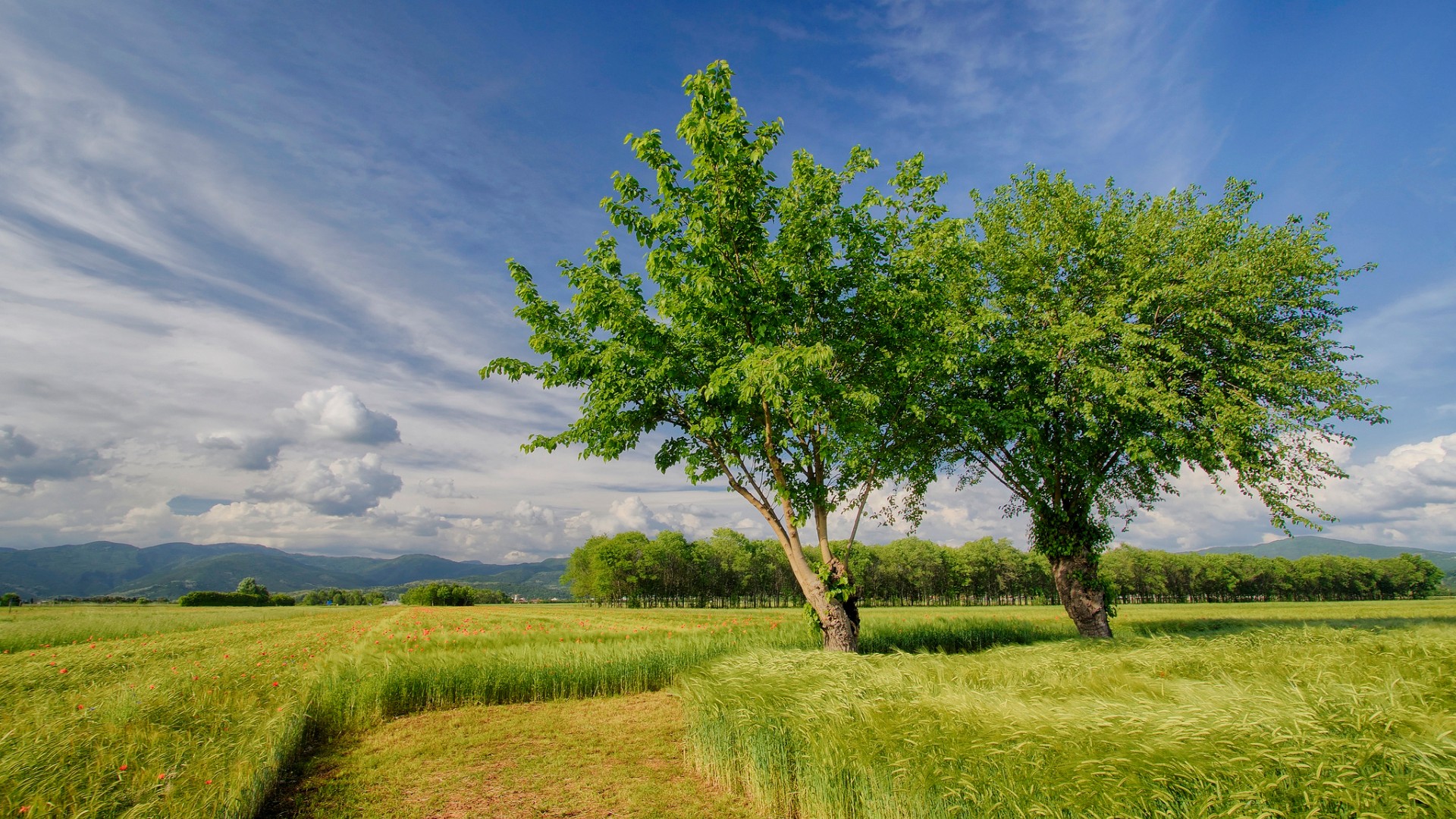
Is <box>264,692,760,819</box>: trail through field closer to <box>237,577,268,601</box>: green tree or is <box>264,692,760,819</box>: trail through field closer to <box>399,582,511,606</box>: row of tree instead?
<box>399,582,511,606</box>: row of tree

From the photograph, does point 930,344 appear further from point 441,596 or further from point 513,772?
point 441,596

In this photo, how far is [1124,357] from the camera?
51.1ft

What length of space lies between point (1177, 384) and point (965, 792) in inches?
693

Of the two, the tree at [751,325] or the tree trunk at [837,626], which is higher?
the tree at [751,325]

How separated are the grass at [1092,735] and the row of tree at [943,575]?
88.4 m

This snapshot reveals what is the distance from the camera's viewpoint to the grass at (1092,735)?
11.7 ft

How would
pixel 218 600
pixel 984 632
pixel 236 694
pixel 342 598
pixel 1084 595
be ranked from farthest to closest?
pixel 342 598 < pixel 218 600 < pixel 984 632 < pixel 1084 595 < pixel 236 694

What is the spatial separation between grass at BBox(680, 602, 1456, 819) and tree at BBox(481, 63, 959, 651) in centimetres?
517

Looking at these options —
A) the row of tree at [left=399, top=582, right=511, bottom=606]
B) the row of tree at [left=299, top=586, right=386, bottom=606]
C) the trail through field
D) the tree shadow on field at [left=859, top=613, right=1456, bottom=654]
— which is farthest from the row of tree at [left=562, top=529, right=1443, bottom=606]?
the trail through field

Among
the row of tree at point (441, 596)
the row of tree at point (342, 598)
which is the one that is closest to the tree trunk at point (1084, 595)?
the row of tree at point (441, 596)

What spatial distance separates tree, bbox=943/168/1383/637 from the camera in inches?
602

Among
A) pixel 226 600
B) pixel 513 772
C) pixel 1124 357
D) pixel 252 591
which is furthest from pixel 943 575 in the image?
pixel 252 591

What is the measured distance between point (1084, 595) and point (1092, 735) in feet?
57.3

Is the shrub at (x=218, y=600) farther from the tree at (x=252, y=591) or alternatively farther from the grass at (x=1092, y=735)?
the grass at (x=1092, y=735)
